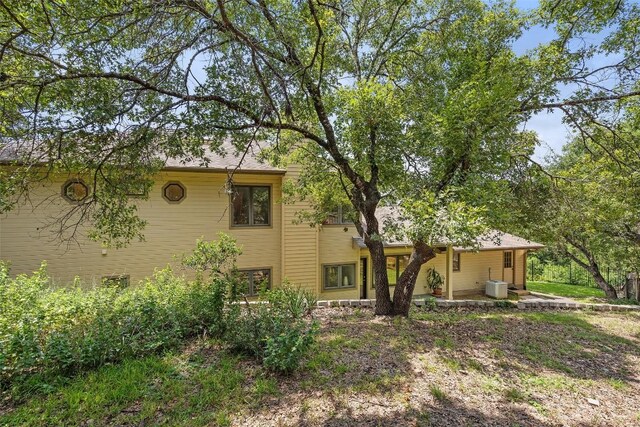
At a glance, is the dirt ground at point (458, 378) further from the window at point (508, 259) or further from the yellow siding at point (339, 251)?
the window at point (508, 259)

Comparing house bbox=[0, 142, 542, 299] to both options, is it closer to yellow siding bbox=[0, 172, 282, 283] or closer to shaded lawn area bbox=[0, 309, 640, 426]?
yellow siding bbox=[0, 172, 282, 283]

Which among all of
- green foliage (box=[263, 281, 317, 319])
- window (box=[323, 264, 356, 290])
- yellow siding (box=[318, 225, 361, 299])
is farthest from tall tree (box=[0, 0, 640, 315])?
window (box=[323, 264, 356, 290])

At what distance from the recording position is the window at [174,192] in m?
9.84

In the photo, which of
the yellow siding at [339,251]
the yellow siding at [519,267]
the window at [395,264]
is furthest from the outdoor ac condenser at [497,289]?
the yellow siding at [339,251]

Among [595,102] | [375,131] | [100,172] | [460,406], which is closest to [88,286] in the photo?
[100,172]

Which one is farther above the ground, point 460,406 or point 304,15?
point 304,15

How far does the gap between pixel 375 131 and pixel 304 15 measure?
2239 mm

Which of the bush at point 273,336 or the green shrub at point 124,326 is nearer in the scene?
the green shrub at point 124,326

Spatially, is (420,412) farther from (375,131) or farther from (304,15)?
(304,15)

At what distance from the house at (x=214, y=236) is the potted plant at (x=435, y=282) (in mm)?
402

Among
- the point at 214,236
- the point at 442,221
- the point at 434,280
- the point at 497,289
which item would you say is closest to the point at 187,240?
the point at 214,236

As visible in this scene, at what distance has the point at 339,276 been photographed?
39.6ft

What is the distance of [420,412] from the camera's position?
333 centimetres

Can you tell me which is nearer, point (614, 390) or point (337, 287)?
point (614, 390)
